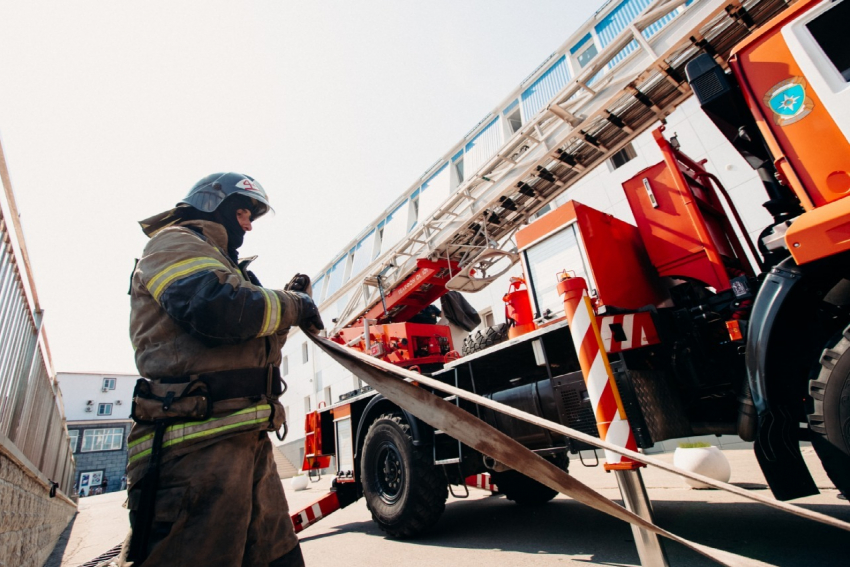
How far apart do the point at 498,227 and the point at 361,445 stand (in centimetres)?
352

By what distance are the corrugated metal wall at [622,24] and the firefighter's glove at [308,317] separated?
14.3 ft

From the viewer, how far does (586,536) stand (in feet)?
11.6

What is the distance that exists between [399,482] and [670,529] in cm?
247

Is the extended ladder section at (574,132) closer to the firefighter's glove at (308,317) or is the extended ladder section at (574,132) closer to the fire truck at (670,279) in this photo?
the fire truck at (670,279)

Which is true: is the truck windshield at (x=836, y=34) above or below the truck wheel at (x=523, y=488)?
above

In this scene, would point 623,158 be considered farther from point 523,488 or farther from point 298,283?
point 298,283

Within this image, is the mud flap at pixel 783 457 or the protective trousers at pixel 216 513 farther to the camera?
the mud flap at pixel 783 457

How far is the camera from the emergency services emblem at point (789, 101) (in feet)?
7.85

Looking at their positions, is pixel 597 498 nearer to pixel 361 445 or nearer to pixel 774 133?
pixel 774 133

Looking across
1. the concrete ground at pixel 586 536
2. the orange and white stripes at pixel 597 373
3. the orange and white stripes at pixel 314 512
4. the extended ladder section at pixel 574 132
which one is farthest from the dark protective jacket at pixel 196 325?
the extended ladder section at pixel 574 132

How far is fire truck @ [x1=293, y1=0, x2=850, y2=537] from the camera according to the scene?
7.57 feet

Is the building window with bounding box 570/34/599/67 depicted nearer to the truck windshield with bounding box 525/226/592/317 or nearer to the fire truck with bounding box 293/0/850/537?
the fire truck with bounding box 293/0/850/537

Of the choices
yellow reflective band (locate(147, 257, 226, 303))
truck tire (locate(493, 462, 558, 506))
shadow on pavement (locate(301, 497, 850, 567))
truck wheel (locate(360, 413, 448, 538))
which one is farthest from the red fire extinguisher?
yellow reflective band (locate(147, 257, 226, 303))

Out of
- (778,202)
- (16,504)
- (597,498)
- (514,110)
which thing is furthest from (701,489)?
(16,504)
